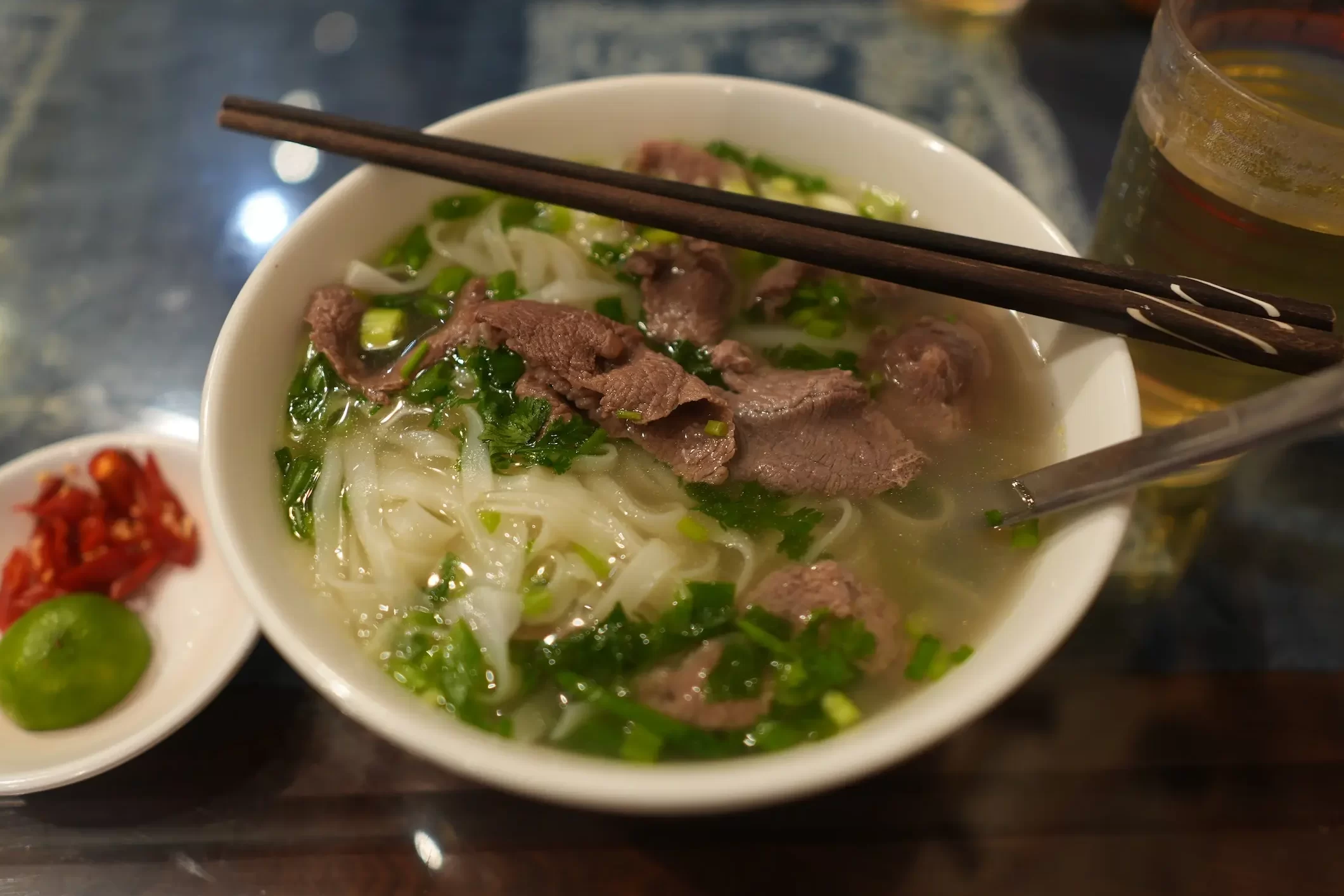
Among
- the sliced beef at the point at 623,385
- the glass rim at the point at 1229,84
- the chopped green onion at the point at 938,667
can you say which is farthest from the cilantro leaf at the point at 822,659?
the glass rim at the point at 1229,84

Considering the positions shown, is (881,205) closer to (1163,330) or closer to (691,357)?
(691,357)

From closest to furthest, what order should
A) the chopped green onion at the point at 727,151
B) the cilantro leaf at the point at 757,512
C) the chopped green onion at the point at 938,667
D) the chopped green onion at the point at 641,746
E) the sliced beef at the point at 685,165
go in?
the chopped green onion at the point at 641,746, the chopped green onion at the point at 938,667, the cilantro leaf at the point at 757,512, the sliced beef at the point at 685,165, the chopped green onion at the point at 727,151

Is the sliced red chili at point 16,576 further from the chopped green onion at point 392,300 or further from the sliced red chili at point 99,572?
the chopped green onion at point 392,300

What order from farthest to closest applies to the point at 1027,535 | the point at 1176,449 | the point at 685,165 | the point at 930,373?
the point at 685,165
the point at 930,373
the point at 1027,535
the point at 1176,449

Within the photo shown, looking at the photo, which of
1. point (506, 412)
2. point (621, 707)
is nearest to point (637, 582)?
point (621, 707)

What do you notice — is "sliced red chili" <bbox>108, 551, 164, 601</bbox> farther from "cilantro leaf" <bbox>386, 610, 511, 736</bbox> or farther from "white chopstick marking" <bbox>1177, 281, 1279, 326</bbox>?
"white chopstick marking" <bbox>1177, 281, 1279, 326</bbox>

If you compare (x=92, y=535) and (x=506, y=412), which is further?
(x=92, y=535)

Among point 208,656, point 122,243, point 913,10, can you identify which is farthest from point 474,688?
point 913,10
